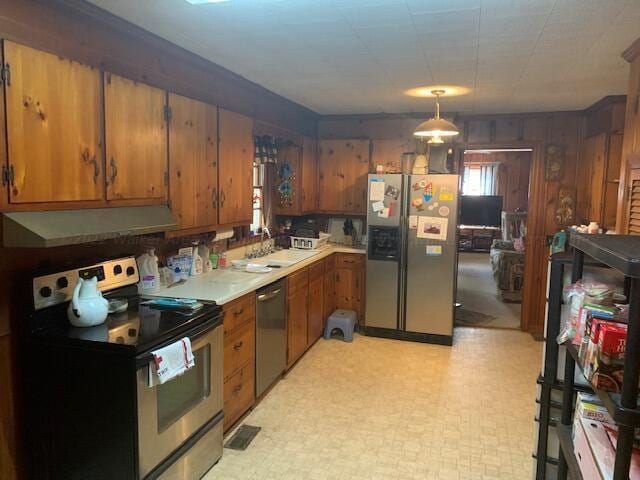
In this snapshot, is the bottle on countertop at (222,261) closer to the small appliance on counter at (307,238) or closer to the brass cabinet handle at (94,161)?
the small appliance on counter at (307,238)

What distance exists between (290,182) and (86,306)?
10.3 ft

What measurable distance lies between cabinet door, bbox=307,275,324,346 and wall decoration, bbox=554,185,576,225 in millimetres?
2656

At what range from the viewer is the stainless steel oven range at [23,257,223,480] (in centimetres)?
202

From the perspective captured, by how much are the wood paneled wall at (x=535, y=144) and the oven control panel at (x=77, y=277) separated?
3444mm

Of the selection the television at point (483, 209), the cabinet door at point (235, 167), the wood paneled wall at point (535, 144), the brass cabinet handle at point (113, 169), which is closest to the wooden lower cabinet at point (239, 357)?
the cabinet door at point (235, 167)

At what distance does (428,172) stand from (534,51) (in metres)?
2.21

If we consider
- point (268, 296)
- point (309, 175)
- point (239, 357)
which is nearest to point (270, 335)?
point (268, 296)

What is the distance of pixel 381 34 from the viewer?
260cm

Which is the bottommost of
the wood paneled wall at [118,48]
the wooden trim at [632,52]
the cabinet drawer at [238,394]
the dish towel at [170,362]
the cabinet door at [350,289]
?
the cabinet drawer at [238,394]

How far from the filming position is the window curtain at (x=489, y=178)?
10.9 m

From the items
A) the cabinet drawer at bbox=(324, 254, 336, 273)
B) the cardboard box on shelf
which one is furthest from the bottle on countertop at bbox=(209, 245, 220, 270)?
the cardboard box on shelf

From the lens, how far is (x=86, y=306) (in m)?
2.20

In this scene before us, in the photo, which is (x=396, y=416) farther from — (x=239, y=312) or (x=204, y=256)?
(x=204, y=256)

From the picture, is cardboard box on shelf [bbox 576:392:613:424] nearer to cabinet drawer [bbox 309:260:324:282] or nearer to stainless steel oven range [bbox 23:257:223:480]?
stainless steel oven range [bbox 23:257:223:480]
